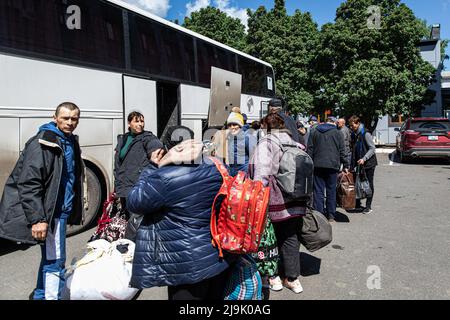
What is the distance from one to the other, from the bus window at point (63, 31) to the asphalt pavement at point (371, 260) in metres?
2.70

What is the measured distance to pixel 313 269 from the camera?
4.27 meters

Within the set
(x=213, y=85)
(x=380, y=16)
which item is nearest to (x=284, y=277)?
(x=213, y=85)

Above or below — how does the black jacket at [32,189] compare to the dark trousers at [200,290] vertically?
above

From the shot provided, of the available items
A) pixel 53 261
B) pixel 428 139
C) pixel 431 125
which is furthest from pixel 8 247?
pixel 431 125

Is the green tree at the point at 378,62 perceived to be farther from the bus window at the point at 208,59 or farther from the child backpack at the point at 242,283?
the child backpack at the point at 242,283

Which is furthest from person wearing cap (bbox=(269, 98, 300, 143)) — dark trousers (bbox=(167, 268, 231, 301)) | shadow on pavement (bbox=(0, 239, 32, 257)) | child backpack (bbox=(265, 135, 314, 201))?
shadow on pavement (bbox=(0, 239, 32, 257))

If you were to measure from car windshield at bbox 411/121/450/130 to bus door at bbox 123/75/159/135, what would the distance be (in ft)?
35.5

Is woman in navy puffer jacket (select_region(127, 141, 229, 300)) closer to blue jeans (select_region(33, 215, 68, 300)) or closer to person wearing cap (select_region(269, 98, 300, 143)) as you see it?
blue jeans (select_region(33, 215, 68, 300))

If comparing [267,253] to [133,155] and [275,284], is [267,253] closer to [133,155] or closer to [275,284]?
[275,284]

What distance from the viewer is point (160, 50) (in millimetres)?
7426

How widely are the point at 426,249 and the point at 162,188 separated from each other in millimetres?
4165

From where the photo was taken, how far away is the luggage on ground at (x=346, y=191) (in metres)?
6.14

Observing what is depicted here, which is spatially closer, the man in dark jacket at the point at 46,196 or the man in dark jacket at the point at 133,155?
the man in dark jacket at the point at 46,196

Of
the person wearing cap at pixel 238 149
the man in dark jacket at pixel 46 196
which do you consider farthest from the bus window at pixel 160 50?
the man in dark jacket at pixel 46 196
